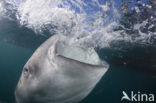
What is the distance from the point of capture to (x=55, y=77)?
2.34 m


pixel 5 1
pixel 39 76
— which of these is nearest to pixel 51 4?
pixel 5 1

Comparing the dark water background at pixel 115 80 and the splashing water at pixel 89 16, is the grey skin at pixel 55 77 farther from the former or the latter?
the dark water background at pixel 115 80

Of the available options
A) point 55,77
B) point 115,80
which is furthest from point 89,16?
point 115,80

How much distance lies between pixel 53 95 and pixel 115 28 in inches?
277

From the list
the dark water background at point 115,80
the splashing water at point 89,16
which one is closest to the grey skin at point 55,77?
the splashing water at point 89,16

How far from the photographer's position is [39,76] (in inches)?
104

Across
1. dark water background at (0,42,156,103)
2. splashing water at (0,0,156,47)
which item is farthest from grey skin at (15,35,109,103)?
dark water background at (0,42,156,103)

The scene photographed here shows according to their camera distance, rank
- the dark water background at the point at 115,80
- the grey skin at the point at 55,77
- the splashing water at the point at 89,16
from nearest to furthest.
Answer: the grey skin at the point at 55,77
the splashing water at the point at 89,16
the dark water background at the point at 115,80

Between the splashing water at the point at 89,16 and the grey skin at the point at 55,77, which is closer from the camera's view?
the grey skin at the point at 55,77

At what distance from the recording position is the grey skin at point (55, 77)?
2.20 metres

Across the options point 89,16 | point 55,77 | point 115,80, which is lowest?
point 115,80

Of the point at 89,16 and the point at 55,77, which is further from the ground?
the point at 89,16

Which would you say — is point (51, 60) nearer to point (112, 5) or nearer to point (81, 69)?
point (81, 69)

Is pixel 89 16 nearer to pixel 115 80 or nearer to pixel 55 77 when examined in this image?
pixel 55 77
